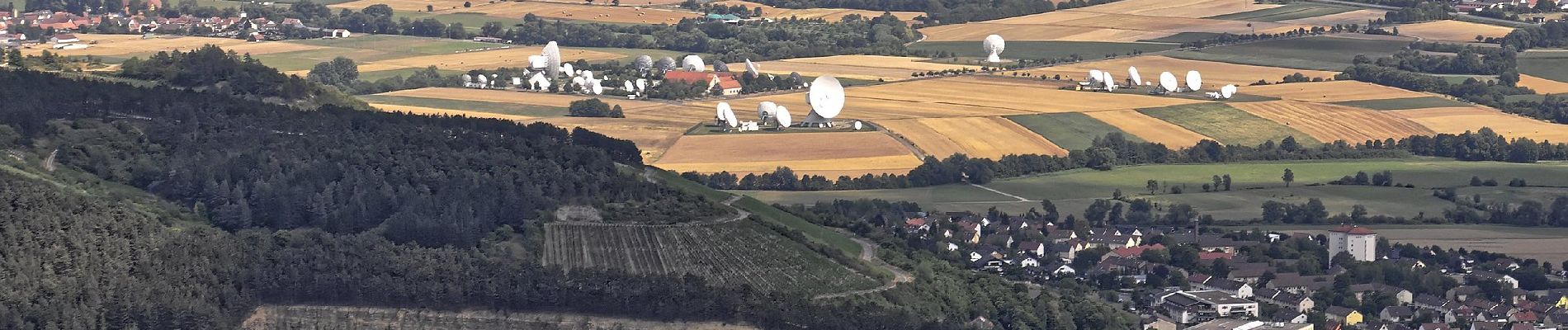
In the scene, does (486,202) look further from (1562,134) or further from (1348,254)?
(1562,134)

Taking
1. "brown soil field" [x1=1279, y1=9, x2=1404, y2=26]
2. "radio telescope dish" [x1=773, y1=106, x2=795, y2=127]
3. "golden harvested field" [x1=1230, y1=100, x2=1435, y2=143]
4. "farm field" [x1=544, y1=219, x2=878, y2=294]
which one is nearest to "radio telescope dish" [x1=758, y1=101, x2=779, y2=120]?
"radio telescope dish" [x1=773, y1=106, x2=795, y2=127]

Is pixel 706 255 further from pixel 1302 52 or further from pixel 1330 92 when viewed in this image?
pixel 1302 52

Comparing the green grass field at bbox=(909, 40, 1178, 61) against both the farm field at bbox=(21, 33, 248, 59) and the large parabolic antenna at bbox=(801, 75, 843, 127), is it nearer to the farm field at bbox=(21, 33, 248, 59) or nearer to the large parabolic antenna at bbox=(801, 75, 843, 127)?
the large parabolic antenna at bbox=(801, 75, 843, 127)

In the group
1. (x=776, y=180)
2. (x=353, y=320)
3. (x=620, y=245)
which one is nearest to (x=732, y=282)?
(x=620, y=245)

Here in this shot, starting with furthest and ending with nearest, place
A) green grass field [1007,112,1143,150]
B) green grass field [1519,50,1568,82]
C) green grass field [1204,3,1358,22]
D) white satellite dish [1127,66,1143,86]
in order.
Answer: green grass field [1204,3,1358,22], green grass field [1519,50,1568,82], white satellite dish [1127,66,1143,86], green grass field [1007,112,1143,150]

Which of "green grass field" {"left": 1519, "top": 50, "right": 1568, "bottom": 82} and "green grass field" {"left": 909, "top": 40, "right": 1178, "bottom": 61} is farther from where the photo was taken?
A: "green grass field" {"left": 909, "top": 40, "right": 1178, "bottom": 61}

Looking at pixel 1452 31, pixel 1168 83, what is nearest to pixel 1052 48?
pixel 1452 31

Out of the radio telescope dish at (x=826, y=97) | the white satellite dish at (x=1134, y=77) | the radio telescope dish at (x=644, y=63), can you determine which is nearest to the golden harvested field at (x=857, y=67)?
the radio telescope dish at (x=644, y=63)

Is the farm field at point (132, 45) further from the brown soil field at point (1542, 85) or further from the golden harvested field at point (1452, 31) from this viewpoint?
the brown soil field at point (1542, 85)
